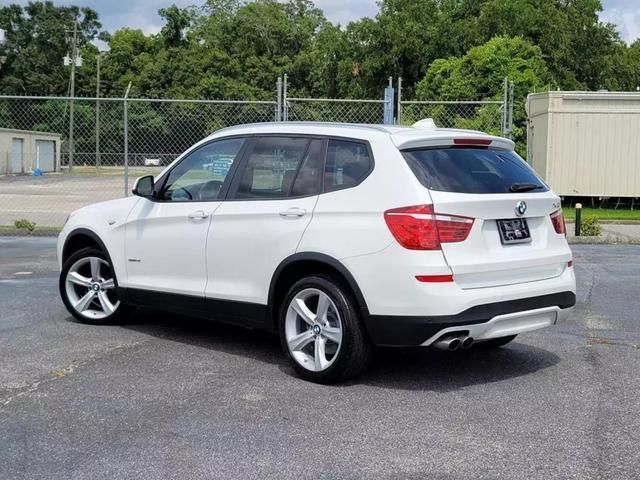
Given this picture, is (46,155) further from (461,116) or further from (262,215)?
(262,215)

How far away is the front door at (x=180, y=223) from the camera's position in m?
6.26

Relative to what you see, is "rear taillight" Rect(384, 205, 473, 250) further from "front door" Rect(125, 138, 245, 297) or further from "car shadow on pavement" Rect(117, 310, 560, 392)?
"front door" Rect(125, 138, 245, 297)

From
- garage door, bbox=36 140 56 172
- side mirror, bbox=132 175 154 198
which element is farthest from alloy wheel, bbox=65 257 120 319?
garage door, bbox=36 140 56 172

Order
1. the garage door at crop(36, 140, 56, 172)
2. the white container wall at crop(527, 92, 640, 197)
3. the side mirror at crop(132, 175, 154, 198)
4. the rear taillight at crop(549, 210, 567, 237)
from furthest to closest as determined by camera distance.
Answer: the garage door at crop(36, 140, 56, 172) < the white container wall at crop(527, 92, 640, 197) < the side mirror at crop(132, 175, 154, 198) < the rear taillight at crop(549, 210, 567, 237)

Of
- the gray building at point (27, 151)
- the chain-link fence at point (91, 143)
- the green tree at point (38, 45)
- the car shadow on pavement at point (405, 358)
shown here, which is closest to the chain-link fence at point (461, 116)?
the chain-link fence at point (91, 143)

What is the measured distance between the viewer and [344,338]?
207 inches

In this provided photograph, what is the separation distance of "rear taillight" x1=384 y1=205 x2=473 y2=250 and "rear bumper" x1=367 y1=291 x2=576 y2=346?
46cm

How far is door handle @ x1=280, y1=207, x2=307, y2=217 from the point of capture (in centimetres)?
556

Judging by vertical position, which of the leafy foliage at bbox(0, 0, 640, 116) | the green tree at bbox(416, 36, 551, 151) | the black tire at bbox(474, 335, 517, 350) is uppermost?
the leafy foliage at bbox(0, 0, 640, 116)

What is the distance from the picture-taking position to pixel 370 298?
513 centimetres

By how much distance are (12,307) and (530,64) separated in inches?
1171

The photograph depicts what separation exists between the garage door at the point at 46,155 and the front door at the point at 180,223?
50435 mm

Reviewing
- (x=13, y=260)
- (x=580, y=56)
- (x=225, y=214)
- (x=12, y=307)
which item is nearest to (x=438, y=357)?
(x=225, y=214)

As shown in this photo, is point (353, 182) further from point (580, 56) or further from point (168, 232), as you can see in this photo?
point (580, 56)
